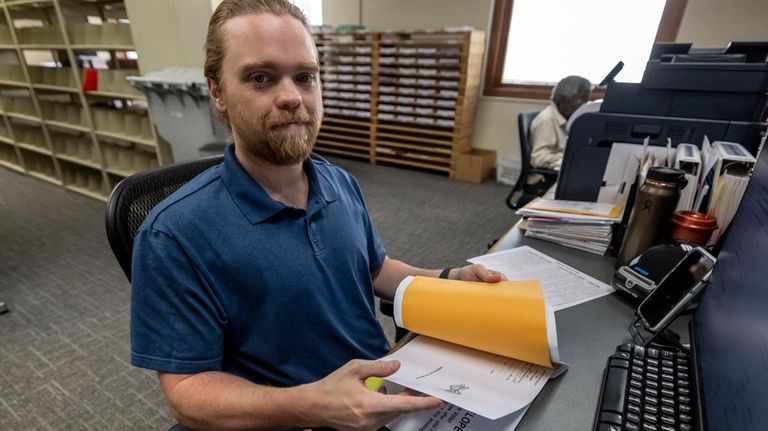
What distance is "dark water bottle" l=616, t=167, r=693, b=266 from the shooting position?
914mm

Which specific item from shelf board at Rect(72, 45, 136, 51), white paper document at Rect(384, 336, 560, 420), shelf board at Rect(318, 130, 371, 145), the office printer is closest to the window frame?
shelf board at Rect(318, 130, 371, 145)

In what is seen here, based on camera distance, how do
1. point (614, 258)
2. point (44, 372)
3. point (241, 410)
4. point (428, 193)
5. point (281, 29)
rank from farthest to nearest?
1. point (428, 193)
2. point (44, 372)
3. point (614, 258)
4. point (281, 29)
5. point (241, 410)

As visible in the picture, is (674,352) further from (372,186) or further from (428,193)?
(372,186)

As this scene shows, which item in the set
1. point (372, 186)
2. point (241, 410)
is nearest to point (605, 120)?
point (241, 410)

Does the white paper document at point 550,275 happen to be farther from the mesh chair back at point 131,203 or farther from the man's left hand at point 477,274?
the mesh chair back at point 131,203

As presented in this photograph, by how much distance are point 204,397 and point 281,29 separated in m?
0.64

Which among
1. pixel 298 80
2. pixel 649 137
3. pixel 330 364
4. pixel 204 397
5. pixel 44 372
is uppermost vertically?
pixel 298 80

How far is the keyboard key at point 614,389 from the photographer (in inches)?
21.1

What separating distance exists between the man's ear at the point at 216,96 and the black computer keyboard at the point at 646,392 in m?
0.83

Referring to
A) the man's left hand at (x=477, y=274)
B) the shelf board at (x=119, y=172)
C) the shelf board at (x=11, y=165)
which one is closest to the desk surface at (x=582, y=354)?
the man's left hand at (x=477, y=274)

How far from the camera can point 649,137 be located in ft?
3.86

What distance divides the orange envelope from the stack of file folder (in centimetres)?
56

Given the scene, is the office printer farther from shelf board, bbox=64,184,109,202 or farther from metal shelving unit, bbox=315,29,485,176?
shelf board, bbox=64,184,109,202

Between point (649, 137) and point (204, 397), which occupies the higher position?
point (649, 137)
